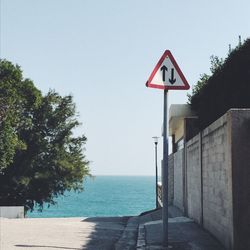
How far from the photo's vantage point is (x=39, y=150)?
38094 millimetres

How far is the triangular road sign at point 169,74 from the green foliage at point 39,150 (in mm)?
26554

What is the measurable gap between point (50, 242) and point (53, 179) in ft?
86.9

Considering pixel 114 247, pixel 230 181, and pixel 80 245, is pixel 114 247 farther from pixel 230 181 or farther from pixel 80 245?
pixel 230 181

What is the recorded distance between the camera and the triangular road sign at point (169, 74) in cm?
887

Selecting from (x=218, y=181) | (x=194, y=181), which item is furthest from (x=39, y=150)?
(x=218, y=181)

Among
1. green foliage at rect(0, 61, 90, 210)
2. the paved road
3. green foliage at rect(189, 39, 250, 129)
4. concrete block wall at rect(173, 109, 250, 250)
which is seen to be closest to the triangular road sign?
concrete block wall at rect(173, 109, 250, 250)

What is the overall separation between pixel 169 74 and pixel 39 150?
3024cm

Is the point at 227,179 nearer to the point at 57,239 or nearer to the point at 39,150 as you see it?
the point at 57,239

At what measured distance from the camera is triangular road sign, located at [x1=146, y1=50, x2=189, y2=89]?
8867 millimetres

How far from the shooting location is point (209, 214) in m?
12.3

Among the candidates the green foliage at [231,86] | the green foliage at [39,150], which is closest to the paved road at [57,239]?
the green foliage at [231,86]

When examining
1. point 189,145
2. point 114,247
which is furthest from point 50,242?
point 189,145

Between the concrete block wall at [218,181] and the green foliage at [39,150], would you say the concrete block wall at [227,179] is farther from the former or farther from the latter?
the green foliage at [39,150]

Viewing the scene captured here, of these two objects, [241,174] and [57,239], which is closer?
[241,174]
